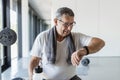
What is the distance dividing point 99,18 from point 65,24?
3.87 metres

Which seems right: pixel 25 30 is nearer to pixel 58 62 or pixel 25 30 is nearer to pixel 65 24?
pixel 58 62

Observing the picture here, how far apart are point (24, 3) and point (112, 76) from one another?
3353mm

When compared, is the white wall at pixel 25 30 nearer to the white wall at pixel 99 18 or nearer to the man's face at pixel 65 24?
the white wall at pixel 99 18

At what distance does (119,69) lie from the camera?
13.5 feet

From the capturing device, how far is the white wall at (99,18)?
535 centimetres

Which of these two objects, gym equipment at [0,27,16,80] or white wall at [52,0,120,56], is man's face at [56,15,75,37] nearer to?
gym equipment at [0,27,16,80]

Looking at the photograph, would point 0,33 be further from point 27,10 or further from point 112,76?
point 27,10

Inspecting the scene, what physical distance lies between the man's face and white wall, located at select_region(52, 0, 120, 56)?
Answer: 3626 mm

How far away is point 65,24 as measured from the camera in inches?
66.8

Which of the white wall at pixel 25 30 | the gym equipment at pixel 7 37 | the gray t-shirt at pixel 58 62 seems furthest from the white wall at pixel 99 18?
the gym equipment at pixel 7 37

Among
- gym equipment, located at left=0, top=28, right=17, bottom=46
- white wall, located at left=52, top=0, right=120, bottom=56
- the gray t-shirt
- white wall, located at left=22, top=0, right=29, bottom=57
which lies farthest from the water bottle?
white wall, located at left=22, top=0, right=29, bottom=57

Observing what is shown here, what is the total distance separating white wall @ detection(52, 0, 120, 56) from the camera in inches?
211

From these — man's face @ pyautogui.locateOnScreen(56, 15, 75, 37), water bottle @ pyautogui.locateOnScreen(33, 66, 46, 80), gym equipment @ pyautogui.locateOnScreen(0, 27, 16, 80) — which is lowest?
water bottle @ pyautogui.locateOnScreen(33, 66, 46, 80)

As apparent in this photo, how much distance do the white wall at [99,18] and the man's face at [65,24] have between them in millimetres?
3626
